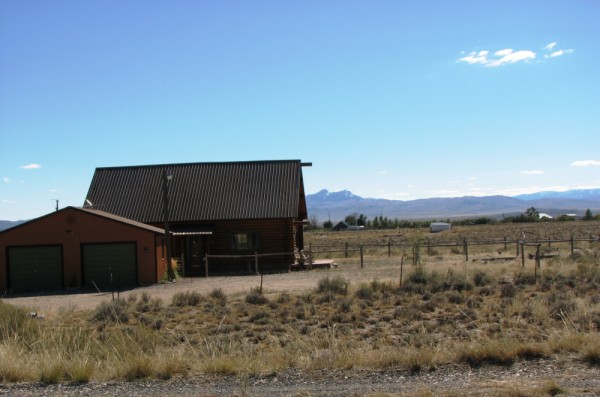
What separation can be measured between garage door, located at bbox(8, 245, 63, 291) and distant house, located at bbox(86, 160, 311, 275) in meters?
5.77

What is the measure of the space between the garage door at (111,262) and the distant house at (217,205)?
11.6ft

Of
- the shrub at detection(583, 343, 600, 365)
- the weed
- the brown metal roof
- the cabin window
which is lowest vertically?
the weed

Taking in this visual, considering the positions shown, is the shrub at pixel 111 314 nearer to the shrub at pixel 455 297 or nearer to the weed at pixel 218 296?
the weed at pixel 218 296

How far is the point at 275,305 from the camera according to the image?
17250 millimetres

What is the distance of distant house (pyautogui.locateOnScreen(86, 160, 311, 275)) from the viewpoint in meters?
32.2

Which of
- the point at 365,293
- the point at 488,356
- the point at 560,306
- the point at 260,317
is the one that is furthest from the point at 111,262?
the point at 488,356

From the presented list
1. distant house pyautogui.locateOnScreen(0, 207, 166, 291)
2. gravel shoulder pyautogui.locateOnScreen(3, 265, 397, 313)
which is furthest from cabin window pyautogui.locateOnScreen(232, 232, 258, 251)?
distant house pyautogui.locateOnScreen(0, 207, 166, 291)

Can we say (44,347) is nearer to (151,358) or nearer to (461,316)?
(151,358)

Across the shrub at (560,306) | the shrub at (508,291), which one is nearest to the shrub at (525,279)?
the shrub at (508,291)

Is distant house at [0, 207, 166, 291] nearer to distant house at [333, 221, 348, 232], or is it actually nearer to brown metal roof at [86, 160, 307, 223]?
brown metal roof at [86, 160, 307, 223]

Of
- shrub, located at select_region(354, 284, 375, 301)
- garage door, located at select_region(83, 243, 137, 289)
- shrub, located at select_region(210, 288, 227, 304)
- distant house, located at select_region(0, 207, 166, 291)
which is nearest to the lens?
shrub, located at select_region(354, 284, 375, 301)

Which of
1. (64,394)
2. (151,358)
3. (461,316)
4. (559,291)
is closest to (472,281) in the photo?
(559,291)

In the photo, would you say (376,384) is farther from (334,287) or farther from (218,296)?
(218,296)

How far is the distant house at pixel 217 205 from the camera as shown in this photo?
106 ft
